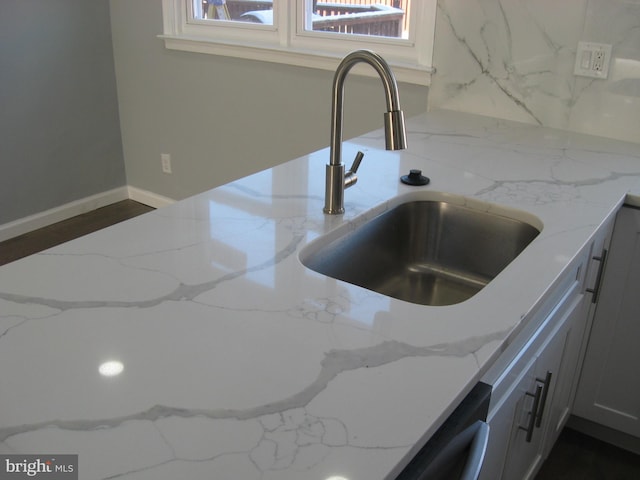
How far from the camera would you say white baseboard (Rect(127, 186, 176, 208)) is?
12.5 ft

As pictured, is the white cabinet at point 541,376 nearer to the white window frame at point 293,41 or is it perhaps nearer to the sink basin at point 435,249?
the sink basin at point 435,249

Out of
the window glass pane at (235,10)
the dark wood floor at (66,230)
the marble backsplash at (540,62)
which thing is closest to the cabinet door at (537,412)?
the marble backsplash at (540,62)

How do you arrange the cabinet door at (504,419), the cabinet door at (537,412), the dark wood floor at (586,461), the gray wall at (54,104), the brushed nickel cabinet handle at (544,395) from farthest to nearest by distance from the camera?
the gray wall at (54,104), the dark wood floor at (586,461), the brushed nickel cabinet handle at (544,395), the cabinet door at (537,412), the cabinet door at (504,419)

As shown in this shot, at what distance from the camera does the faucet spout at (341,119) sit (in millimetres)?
1234

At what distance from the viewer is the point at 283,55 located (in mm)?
2984

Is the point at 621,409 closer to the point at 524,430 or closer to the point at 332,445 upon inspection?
the point at 524,430

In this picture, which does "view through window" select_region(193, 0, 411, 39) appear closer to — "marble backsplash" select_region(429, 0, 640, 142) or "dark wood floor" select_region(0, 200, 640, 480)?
"marble backsplash" select_region(429, 0, 640, 142)

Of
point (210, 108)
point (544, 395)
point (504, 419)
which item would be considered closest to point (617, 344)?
point (544, 395)

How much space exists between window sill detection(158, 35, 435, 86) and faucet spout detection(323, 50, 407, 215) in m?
1.23

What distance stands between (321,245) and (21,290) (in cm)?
59

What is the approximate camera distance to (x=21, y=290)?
3.76ft
